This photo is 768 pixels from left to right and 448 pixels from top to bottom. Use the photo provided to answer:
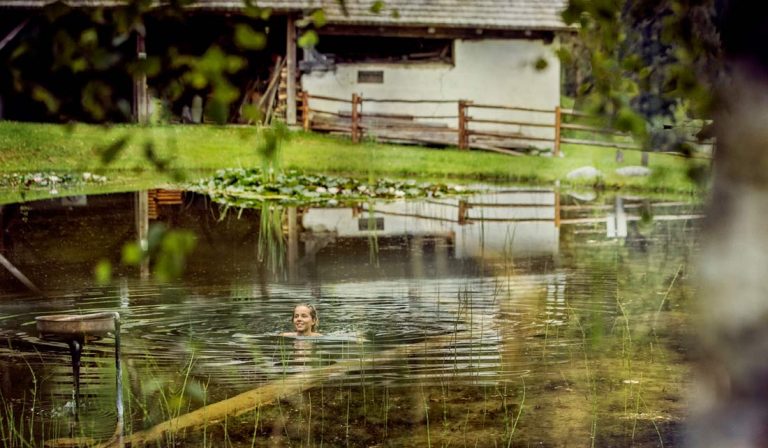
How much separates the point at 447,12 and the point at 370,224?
15.0 metres

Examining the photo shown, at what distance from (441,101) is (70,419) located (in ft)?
80.9

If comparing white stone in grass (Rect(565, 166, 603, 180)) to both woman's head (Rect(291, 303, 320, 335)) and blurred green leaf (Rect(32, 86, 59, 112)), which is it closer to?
woman's head (Rect(291, 303, 320, 335))

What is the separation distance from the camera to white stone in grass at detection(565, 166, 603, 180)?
2653 cm

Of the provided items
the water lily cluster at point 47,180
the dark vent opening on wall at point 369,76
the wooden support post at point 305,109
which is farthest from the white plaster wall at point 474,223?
the dark vent opening on wall at point 369,76

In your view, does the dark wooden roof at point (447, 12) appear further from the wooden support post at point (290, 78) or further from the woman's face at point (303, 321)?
the woman's face at point (303, 321)

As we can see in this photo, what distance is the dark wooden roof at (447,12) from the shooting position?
31.6 meters

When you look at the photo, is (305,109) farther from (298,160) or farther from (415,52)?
(298,160)

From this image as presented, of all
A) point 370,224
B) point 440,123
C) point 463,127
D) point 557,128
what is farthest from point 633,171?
point 370,224

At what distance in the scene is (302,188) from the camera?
74.8 feet

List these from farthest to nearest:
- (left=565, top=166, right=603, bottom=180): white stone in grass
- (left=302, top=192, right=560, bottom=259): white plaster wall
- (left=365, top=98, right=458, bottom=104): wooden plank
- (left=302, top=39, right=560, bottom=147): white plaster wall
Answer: (left=302, top=39, right=560, bottom=147): white plaster wall
(left=365, top=98, right=458, bottom=104): wooden plank
(left=565, top=166, right=603, bottom=180): white stone in grass
(left=302, top=192, right=560, bottom=259): white plaster wall

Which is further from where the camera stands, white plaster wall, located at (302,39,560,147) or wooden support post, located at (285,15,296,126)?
white plaster wall, located at (302,39,560,147)

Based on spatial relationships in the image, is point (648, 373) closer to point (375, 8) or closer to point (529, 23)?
point (375, 8)

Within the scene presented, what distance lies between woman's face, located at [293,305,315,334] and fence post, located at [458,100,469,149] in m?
20.7

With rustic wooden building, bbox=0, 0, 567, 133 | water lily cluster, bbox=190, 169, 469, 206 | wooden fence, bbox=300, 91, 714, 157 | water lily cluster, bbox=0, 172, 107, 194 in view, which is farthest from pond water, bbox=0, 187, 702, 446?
rustic wooden building, bbox=0, 0, 567, 133
